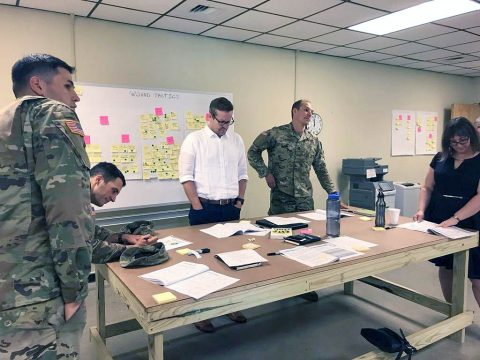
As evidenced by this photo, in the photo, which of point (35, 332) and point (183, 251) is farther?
point (183, 251)

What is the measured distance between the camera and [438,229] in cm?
218

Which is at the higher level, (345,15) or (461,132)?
(345,15)

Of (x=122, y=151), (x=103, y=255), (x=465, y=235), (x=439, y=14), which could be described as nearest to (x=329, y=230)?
(x=465, y=235)

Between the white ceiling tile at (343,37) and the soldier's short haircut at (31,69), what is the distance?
123 inches

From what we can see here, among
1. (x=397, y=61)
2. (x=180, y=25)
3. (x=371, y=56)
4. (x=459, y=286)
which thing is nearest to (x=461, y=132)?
(x=459, y=286)

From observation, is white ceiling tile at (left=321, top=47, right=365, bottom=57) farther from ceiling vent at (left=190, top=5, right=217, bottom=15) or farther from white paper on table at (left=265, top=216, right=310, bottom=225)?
white paper on table at (left=265, top=216, right=310, bottom=225)

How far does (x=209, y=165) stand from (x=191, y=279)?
4.25 ft

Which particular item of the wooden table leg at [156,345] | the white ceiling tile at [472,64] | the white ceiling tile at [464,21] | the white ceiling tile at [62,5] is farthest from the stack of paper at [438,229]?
the white ceiling tile at [472,64]

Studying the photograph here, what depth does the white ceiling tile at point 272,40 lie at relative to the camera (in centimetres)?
384

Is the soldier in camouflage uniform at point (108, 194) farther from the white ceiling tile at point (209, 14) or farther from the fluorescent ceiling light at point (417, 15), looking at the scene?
the fluorescent ceiling light at point (417, 15)

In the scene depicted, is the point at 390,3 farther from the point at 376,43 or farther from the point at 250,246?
the point at 250,246

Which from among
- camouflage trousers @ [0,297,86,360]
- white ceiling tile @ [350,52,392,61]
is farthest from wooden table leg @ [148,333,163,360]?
white ceiling tile @ [350,52,392,61]

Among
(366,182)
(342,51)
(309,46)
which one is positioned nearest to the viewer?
(309,46)

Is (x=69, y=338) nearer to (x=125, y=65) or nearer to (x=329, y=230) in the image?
(x=329, y=230)
